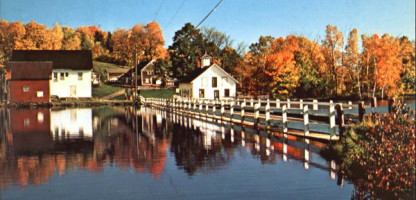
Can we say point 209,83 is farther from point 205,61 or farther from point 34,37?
point 34,37

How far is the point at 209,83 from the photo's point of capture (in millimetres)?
86812

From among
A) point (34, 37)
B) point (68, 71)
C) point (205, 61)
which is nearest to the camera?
point (205, 61)

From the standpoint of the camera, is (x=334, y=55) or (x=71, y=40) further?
(x=71, y=40)

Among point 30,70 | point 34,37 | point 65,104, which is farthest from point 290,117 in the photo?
point 34,37

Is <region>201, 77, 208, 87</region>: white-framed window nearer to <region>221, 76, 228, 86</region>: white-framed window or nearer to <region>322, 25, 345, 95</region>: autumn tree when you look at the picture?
<region>221, 76, 228, 86</region>: white-framed window

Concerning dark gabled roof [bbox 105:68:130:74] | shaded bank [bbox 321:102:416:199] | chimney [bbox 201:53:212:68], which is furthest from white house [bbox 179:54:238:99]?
shaded bank [bbox 321:102:416:199]

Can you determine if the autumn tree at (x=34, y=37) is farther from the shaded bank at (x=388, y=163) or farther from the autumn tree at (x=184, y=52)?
the shaded bank at (x=388, y=163)

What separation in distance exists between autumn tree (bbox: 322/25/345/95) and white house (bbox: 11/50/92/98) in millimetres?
43034

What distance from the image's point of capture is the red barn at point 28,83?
81.4 m

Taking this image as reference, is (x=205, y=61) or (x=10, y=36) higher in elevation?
Answer: (x=10, y=36)

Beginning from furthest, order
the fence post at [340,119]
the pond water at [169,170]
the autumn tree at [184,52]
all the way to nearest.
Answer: the autumn tree at [184,52] < the fence post at [340,119] < the pond water at [169,170]

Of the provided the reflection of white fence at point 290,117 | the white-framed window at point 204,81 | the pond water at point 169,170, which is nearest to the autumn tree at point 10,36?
the white-framed window at point 204,81

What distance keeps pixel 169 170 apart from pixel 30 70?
79.6m

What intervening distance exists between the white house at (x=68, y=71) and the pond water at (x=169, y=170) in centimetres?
7229
